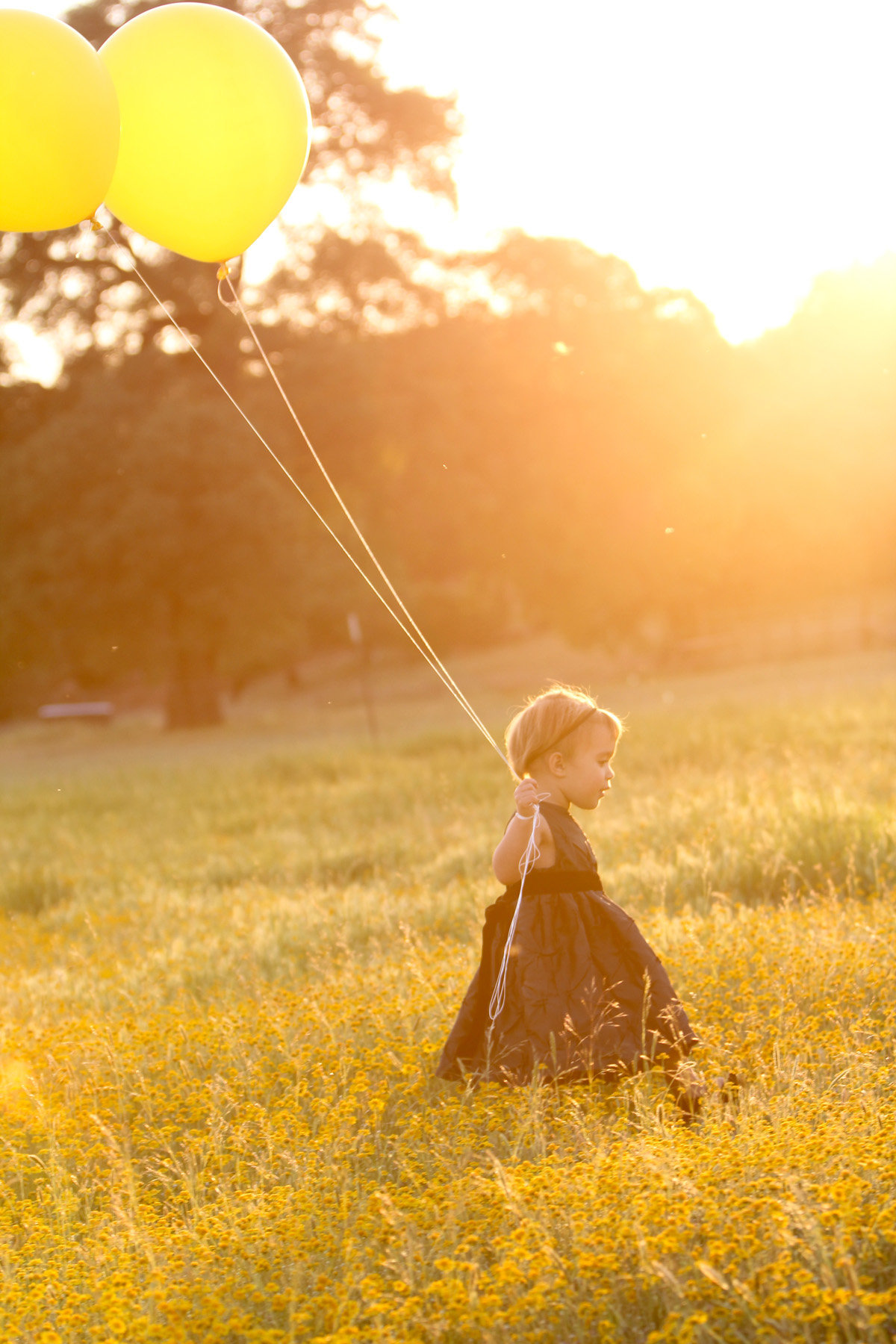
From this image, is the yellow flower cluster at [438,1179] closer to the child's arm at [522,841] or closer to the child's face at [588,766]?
the child's arm at [522,841]

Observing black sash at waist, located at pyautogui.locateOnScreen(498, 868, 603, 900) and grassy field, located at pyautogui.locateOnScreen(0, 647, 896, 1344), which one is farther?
black sash at waist, located at pyautogui.locateOnScreen(498, 868, 603, 900)

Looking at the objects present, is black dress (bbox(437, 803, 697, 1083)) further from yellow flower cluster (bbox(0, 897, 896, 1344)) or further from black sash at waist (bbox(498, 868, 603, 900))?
yellow flower cluster (bbox(0, 897, 896, 1344))

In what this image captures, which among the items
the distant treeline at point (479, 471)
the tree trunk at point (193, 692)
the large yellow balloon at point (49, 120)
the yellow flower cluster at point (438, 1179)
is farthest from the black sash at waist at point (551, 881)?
the tree trunk at point (193, 692)

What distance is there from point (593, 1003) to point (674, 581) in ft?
105

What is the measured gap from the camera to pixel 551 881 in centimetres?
426

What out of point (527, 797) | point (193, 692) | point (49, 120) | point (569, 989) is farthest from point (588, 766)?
point (193, 692)

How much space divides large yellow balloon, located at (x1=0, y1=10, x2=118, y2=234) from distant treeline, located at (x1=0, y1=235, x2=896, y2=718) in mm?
21199

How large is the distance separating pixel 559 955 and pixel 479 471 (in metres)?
28.2

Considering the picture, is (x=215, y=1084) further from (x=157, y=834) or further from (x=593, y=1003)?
(x=157, y=834)

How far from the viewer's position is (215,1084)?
410 centimetres

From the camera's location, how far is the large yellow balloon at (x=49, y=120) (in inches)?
174

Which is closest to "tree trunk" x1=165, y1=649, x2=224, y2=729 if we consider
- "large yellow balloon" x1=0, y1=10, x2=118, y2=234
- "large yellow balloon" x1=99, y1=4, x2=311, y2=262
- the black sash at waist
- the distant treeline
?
the distant treeline

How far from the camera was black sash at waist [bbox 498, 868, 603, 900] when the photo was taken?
13.9 feet

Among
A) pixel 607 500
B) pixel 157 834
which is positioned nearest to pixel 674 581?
pixel 607 500
